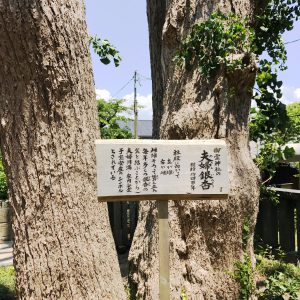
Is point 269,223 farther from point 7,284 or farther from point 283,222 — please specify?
point 7,284

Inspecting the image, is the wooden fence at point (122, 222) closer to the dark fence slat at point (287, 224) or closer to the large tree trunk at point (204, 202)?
the dark fence slat at point (287, 224)

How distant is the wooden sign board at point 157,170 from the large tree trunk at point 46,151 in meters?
0.43

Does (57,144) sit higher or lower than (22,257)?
higher

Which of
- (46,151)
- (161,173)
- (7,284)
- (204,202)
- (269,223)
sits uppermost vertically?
(46,151)

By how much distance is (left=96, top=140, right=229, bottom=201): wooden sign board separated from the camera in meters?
2.62

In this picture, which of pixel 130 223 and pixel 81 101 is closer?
pixel 81 101

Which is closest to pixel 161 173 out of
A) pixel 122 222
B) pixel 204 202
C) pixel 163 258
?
pixel 163 258

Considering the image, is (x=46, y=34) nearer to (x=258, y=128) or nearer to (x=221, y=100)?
(x=221, y=100)

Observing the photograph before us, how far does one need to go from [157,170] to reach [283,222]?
13.0 feet

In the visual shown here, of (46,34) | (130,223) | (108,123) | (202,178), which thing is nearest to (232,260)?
(202,178)

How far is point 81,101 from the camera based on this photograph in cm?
302

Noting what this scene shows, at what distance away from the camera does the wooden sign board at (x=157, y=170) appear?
262cm

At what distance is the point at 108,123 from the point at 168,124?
12.1m

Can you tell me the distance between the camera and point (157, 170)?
266 cm
